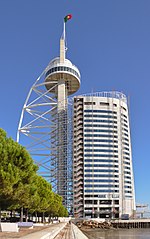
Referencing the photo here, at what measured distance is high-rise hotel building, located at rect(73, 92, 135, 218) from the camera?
18500 cm

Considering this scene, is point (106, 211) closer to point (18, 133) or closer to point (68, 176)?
point (68, 176)

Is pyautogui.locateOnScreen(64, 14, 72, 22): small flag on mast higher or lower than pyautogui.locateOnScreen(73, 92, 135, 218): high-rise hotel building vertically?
higher

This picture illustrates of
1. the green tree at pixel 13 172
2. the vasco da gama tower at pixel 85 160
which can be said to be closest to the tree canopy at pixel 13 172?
the green tree at pixel 13 172

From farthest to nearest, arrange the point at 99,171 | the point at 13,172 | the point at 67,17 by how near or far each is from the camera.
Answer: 1. the point at 67,17
2. the point at 99,171
3. the point at 13,172

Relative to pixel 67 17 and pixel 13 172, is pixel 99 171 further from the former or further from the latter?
pixel 13 172

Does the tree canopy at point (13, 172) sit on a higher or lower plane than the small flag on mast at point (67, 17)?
lower

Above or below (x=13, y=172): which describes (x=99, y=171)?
above

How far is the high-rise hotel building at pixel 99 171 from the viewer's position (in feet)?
607

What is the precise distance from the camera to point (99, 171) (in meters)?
189

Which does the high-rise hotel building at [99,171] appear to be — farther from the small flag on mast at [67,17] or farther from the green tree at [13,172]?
the green tree at [13,172]

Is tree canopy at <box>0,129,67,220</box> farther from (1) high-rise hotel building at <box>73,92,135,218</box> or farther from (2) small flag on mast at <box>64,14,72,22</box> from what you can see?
(2) small flag on mast at <box>64,14,72,22</box>

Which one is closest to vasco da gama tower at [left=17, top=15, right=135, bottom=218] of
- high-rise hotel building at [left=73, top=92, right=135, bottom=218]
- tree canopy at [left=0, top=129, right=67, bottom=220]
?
high-rise hotel building at [left=73, top=92, right=135, bottom=218]

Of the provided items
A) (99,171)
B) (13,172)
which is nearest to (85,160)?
(99,171)

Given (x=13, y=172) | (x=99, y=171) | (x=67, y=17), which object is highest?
(x=67, y=17)
